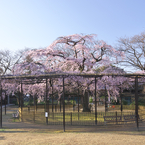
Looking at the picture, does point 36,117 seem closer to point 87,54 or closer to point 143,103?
point 87,54

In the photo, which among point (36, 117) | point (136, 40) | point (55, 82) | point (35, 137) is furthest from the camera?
point (136, 40)

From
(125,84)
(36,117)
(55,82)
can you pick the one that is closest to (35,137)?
(36,117)

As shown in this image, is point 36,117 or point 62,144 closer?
point 62,144

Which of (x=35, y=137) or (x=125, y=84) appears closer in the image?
(x=35, y=137)

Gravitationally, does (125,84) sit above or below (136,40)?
below

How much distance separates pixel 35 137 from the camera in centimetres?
1006

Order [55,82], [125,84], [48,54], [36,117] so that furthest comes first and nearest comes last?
[125,84]
[55,82]
[48,54]
[36,117]

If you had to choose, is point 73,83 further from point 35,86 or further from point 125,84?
point 125,84

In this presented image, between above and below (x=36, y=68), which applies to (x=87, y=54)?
above

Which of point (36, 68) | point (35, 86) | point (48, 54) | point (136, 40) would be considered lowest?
point (35, 86)

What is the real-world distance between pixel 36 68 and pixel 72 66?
13.5 ft

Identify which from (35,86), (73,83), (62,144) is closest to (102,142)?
(62,144)

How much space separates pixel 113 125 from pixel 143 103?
19.8m

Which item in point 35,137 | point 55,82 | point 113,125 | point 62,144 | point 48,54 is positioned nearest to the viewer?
point 62,144
